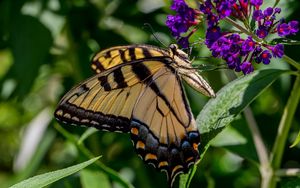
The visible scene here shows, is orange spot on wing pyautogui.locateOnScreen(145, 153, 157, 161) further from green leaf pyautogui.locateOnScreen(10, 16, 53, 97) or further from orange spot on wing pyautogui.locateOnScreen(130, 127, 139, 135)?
green leaf pyautogui.locateOnScreen(10, 16, 53, 97)

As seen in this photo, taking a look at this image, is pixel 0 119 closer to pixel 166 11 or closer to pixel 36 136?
pixel 36 136

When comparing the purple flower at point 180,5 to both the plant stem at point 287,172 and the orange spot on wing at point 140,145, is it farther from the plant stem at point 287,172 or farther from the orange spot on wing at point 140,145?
the plant stem at point 287,172

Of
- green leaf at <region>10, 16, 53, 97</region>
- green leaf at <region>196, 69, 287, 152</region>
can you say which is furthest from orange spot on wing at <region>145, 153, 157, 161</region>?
green leaf at <region>10, 16, 53, 97</region>

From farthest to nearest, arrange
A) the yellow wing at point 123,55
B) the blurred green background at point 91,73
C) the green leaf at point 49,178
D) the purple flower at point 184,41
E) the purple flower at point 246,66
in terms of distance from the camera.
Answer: the blurred green background at point 91,73 → the yellow wing at point 123,55 → the purple flower at point 184,41 → the purple flower at point 246,66 → the green leaf at point 49,178

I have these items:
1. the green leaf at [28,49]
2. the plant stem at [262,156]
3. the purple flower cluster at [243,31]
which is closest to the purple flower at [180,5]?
the purple flower cluster at [243,31]

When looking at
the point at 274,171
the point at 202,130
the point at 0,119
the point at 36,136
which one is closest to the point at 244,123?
the point at 274,171

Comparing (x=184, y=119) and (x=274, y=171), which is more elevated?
(x=184, y=119)
